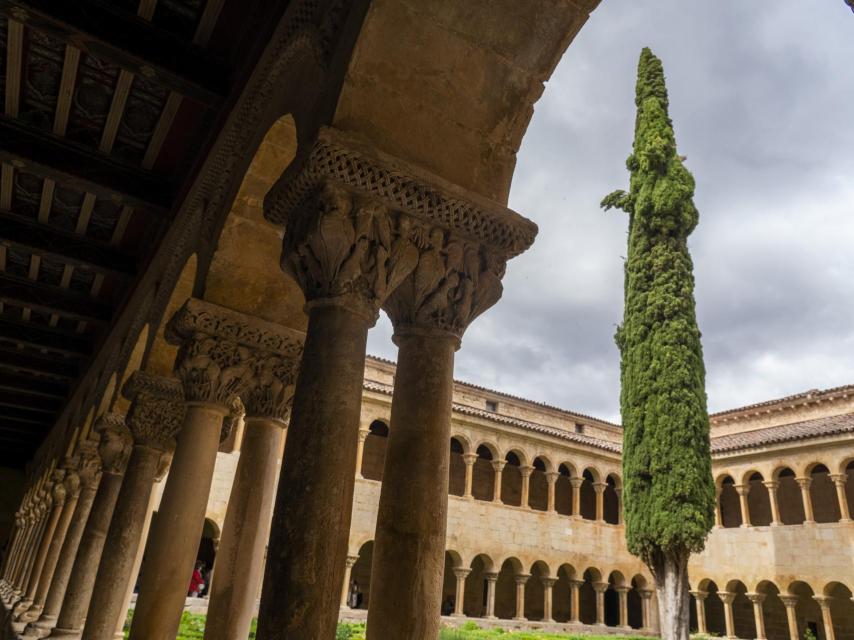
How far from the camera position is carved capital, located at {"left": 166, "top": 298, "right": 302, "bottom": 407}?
4.63m

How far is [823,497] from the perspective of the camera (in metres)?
21.5

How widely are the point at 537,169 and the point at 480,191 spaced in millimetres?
22189

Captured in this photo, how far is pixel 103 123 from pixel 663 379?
582 inches

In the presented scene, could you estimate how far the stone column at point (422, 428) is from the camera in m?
2.65

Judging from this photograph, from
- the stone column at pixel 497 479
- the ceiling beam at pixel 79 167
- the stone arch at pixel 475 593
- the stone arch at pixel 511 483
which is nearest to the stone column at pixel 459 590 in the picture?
the stone column at pixel 497 479

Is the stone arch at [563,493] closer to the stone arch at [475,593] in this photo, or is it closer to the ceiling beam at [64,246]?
the stone arch at [475,593]

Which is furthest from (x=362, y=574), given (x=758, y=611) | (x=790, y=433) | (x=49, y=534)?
(x=790, y=433)

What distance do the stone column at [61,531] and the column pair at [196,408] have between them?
704 centimetres

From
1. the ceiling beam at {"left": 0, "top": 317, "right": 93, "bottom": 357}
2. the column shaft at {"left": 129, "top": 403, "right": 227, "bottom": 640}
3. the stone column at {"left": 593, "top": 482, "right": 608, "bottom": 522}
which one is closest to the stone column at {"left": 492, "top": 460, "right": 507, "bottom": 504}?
the stone column at {"left": 593, "top": 482, "right": 608, "bottom": 522}

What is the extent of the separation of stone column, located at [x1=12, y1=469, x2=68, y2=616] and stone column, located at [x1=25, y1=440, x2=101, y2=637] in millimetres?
1968

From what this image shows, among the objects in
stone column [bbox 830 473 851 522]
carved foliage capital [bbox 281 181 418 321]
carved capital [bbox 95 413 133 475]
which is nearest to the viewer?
carved foliage capital [bbox 281 181 418 321]

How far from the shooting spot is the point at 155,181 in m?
6.70

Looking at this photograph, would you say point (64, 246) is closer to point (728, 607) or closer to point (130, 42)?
point (130, 42)

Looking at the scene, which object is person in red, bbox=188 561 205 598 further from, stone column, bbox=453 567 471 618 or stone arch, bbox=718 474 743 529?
stone arch, bbox=718 474 743 529
